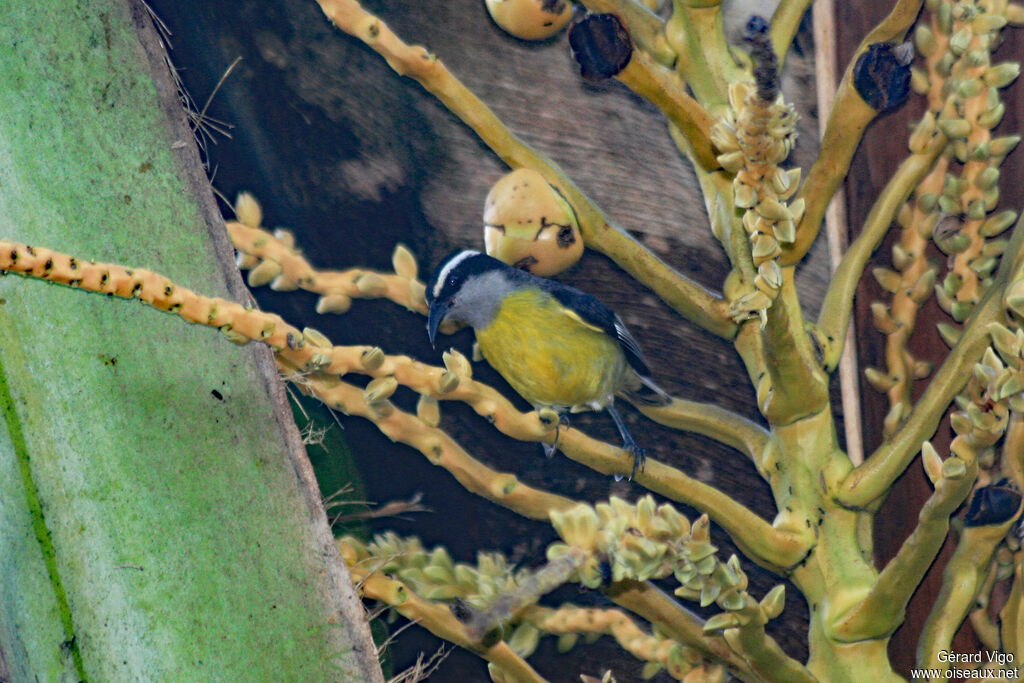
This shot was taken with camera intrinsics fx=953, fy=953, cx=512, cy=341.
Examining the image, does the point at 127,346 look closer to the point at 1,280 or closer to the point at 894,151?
the point at 1,280

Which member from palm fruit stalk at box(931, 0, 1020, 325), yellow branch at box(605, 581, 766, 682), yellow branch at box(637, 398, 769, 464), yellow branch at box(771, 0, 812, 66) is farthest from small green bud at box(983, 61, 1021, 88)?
yellow branch at box(605, 581, 766, 682)

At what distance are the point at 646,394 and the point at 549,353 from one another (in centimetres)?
6

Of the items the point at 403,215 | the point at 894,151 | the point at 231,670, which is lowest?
the point at 231,670

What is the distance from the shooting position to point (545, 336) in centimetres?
57

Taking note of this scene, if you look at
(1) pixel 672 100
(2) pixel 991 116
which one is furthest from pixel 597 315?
(2) pixel 991 116

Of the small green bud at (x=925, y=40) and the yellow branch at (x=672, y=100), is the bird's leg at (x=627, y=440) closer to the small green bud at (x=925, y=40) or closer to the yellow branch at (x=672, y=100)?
the yellow branch at (x=672, y=100)

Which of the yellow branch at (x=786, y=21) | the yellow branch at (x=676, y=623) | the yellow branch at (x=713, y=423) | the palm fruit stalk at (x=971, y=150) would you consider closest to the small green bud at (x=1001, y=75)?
the palm fruit stalk at (x=971, y=150)

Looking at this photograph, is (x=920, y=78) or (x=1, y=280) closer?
(x=1, y=280)

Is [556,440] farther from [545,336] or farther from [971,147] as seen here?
[971,147]

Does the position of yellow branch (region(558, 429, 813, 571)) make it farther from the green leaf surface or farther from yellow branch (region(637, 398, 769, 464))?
the green leaf surface

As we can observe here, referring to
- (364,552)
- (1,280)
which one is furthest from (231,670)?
(1,280)

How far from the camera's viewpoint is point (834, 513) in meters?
0.51

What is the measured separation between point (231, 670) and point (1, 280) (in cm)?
21

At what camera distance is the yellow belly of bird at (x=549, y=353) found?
556mm
